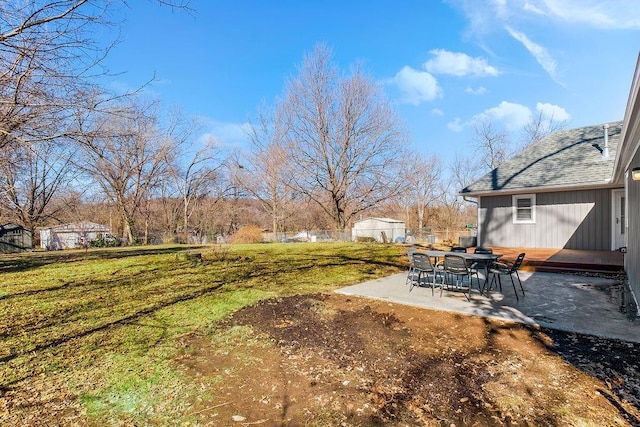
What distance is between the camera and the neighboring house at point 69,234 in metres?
25.0

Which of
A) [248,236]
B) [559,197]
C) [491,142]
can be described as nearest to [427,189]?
[491,142]

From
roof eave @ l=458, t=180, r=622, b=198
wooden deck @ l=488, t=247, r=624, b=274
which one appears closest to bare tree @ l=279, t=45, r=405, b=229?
roof eave @ l=458, t=180, r=622, b=198

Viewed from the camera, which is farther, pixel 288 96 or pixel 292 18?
pixel 288 96

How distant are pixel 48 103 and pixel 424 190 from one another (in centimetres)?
3403

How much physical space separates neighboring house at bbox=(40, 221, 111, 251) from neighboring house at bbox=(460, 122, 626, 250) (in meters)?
26.8

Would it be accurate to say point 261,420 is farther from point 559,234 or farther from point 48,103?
point 559,234

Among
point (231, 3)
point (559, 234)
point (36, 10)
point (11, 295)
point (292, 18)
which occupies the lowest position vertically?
point (11, 295)

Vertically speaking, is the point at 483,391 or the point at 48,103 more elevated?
the point at 48,103

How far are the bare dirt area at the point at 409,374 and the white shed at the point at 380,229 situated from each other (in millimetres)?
18177

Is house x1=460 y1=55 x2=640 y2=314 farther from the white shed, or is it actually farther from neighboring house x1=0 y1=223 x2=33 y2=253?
neighboring house x1=0 y1=223 x2=33 y2=253

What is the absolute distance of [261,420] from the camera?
224cm

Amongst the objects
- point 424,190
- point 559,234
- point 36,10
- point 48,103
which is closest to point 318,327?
point 48,103

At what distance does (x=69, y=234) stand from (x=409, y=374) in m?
32.4

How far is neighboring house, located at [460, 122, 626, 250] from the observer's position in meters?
9.71
